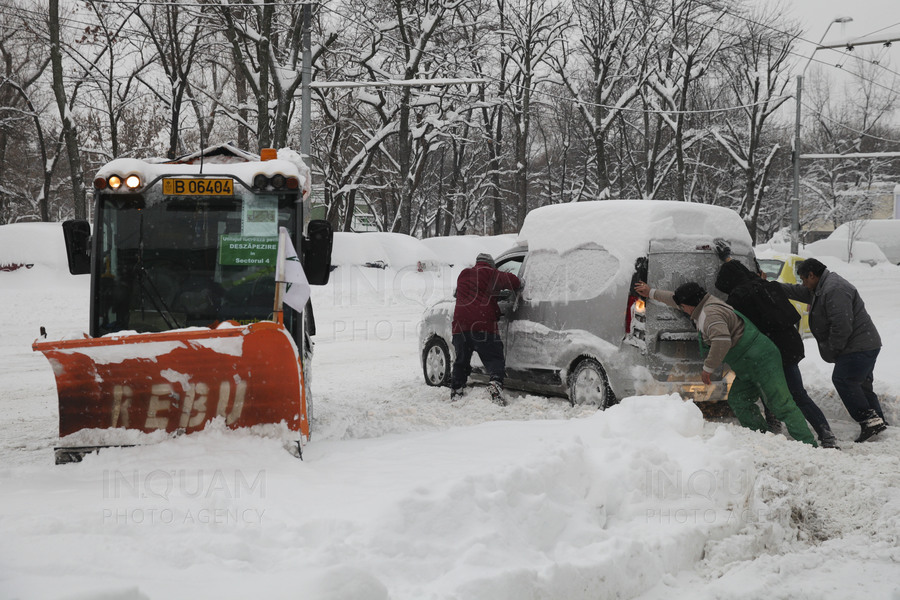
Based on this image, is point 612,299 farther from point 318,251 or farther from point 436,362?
point 436,362

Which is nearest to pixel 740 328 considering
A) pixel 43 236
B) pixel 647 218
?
pixel 647 218

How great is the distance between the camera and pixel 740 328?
6426 millimetres

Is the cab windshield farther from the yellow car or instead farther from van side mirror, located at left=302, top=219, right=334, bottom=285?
the yellow car

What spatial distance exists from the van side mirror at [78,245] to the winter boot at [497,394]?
4.16 metres

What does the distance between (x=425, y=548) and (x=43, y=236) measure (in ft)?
58.3

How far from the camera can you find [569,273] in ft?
25.4

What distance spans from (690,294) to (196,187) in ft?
13.6

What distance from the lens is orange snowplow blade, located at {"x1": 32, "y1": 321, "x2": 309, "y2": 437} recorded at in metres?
4.88

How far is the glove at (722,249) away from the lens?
714 centimetres

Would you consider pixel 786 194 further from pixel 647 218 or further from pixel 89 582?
pixel 89 582

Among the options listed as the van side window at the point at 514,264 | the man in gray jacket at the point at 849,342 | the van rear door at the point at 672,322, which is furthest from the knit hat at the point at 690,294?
the van side window at the point at 514,264

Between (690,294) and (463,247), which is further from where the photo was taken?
(463,247)

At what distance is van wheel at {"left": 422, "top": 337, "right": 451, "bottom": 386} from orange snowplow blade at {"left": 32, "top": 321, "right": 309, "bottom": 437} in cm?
421

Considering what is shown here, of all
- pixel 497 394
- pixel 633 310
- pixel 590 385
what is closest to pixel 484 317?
pixel 497 394
